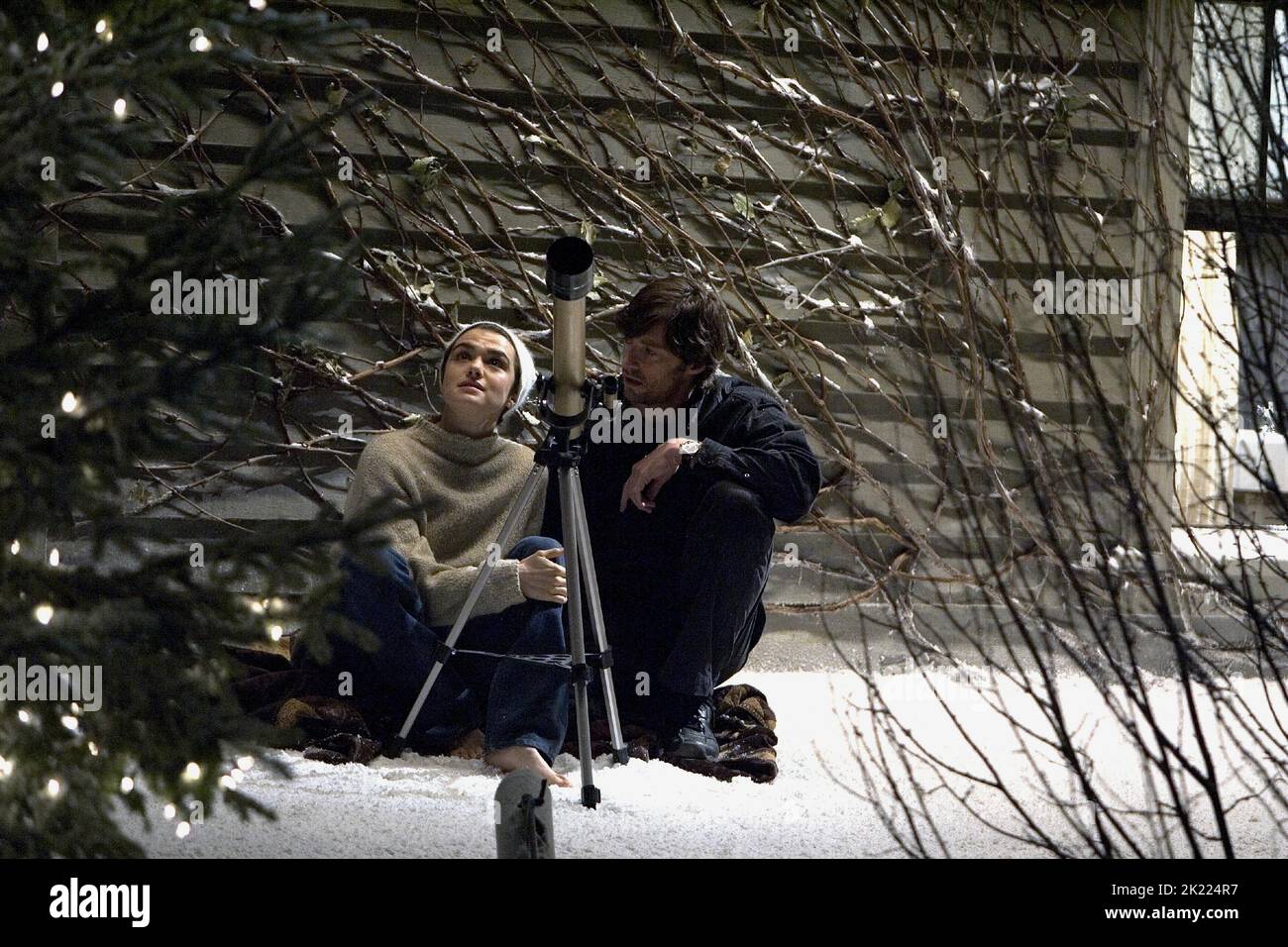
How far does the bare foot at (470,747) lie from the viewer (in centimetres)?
233

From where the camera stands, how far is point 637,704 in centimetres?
249

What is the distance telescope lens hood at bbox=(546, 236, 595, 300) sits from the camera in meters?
2.01

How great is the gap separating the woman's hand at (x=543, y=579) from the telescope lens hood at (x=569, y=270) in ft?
1.70

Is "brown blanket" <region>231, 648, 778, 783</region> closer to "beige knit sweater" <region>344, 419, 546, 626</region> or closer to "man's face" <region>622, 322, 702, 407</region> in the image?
"beige knit sweater" <region>344, 419, 546, 626</region>

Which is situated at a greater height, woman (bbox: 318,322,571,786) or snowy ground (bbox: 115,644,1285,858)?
woman (bbox: 318,322,571,786)

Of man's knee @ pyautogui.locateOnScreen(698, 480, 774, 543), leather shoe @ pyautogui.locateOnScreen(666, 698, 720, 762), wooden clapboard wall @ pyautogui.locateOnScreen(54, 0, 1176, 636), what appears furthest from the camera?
wooden clapboard wall @ pyautogui.locateOnScreen(54, 0, 1176, 636)

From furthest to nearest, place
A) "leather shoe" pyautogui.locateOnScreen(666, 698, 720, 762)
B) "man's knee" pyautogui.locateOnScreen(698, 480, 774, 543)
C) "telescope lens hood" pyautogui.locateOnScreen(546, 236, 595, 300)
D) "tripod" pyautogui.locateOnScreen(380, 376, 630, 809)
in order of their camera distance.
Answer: "man's knee" pyautogui.locateOnScreen(698, 480, 774, 543) < "leather shoe" pyautogui.locateOnScreen(666, 698, 720, 762) < "tripod" pyautogui.locateOnScreen(380, 376, 630, 809) < "telescope lens hood" pyautogui.locateOnScreen(546, 236, 595, 300)

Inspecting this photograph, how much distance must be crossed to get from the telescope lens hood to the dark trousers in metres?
0.60

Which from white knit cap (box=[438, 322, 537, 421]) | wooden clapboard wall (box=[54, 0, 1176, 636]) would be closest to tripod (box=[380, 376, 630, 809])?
white knit cap (box=[438, 322, 537, 421])

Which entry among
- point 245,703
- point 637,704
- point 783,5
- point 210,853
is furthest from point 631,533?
point 783,5
